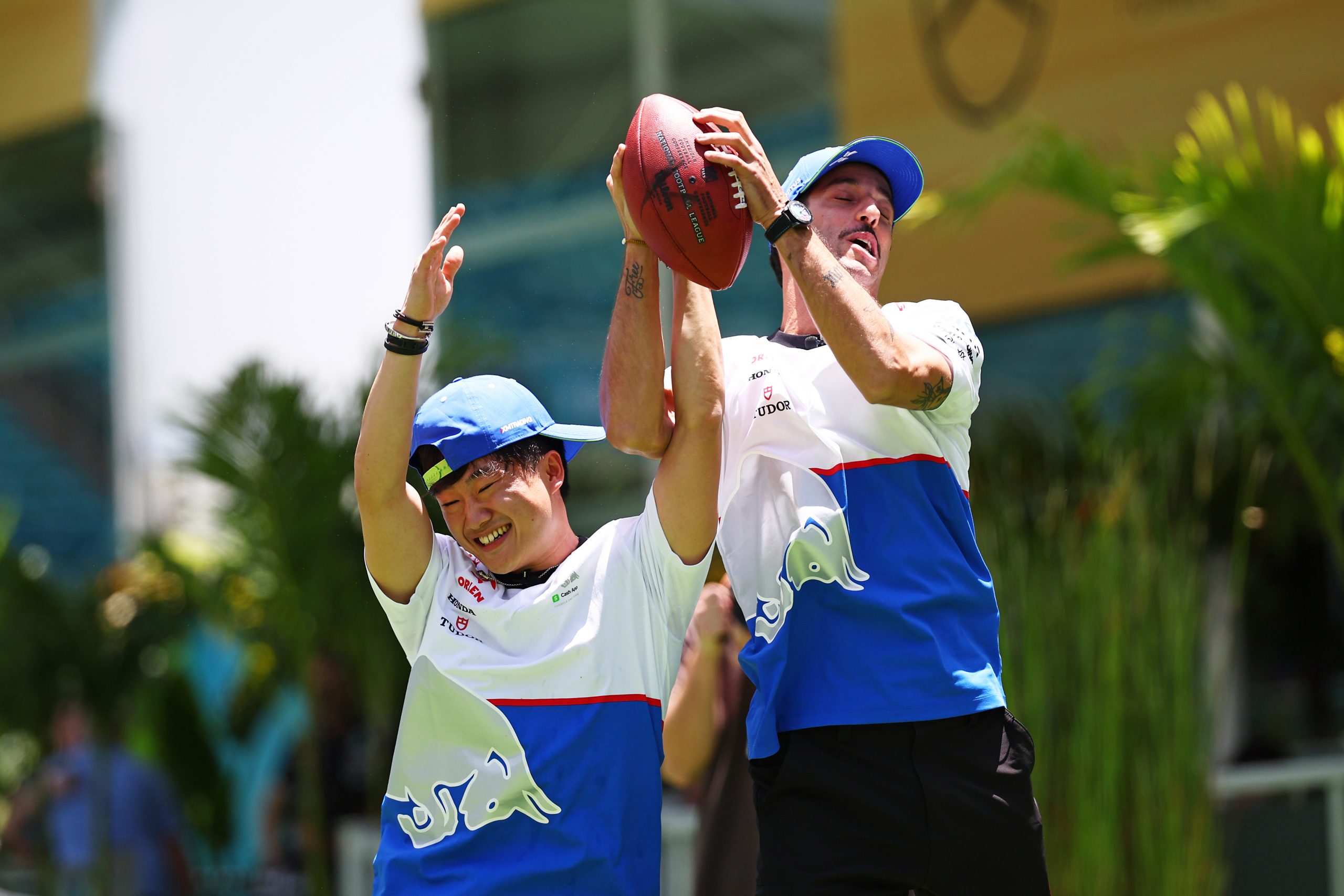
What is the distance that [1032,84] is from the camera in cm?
668

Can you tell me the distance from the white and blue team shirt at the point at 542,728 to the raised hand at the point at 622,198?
0.44m

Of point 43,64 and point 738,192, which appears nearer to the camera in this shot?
point 738,192

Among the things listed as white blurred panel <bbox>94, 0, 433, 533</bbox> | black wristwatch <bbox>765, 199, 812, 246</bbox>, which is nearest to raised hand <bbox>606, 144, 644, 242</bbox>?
black wristwatch <bbox>765, 199, 812, 246</bbox>

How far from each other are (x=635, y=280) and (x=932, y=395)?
520 mm

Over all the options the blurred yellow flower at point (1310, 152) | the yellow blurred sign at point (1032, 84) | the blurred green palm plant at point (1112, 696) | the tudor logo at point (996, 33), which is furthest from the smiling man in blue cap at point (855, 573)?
the tudor logo at point (996, 33)

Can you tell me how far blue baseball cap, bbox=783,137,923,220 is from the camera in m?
2.39

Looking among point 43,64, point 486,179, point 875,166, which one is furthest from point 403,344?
point 43,64

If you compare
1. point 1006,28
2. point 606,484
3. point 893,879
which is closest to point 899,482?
point 893,879

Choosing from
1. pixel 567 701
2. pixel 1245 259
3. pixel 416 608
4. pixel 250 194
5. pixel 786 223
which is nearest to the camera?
pixel 786 223

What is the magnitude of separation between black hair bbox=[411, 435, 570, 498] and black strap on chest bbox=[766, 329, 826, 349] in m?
0.43

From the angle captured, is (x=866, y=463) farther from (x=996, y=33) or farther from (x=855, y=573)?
(x=996, y=33)

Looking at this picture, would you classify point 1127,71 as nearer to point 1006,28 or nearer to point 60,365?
point 1006,28

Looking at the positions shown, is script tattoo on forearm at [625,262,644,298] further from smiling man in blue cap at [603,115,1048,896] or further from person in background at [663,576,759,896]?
person in background at [663,576,759,896]

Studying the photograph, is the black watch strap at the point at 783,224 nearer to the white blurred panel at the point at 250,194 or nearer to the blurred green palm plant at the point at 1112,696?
the blurred green palm plant at the point at 1112,696
